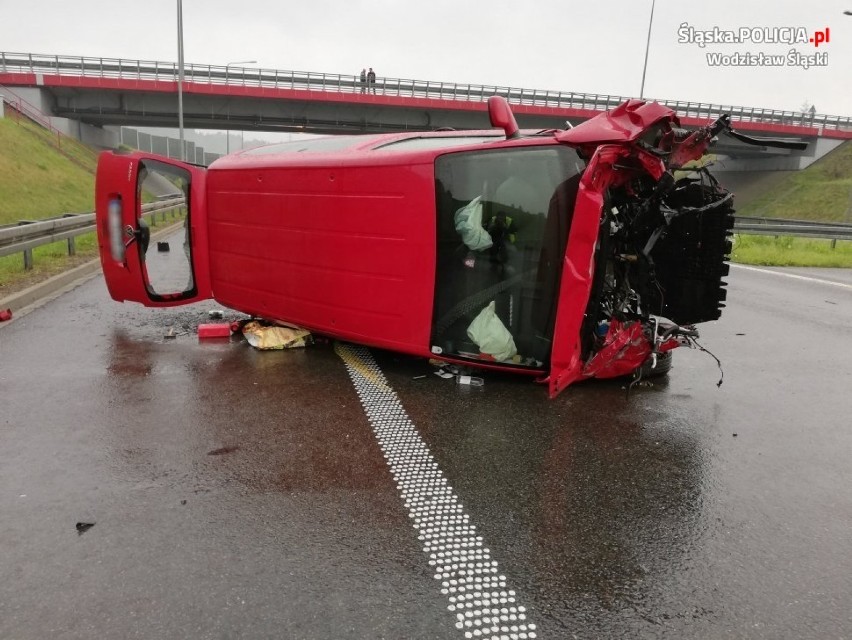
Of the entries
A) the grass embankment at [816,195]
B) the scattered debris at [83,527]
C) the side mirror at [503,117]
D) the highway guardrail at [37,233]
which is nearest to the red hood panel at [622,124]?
the side mirror at [503,117]

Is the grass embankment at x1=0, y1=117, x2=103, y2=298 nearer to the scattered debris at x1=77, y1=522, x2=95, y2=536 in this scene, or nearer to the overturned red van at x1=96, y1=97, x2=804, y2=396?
the overturned red van at x1=96, y1=97, x2=804, y2=396

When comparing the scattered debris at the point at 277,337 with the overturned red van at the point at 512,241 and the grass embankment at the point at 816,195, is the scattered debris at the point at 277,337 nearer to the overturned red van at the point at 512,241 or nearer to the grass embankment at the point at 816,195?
the overturned red van at the point at 512,241

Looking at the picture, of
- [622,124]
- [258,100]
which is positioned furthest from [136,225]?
[258,100]

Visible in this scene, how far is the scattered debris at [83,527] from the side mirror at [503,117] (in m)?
3.44

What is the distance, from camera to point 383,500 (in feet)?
9.79

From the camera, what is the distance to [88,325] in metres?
6.15

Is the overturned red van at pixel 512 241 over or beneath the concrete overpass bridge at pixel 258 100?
beneath

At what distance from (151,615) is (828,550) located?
278 cm

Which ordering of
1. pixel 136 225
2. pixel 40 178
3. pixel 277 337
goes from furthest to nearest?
pixel 40 178 → pixel 136 225 → pixel 277 337

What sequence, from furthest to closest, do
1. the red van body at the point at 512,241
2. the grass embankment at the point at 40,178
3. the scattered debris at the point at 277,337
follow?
the grass embankment at the point at 40,178 → the scattered debris at the point at 277,337 → the red van body at the point at 512,241

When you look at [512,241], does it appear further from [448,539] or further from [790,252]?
[790,252]

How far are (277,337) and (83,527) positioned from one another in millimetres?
3014

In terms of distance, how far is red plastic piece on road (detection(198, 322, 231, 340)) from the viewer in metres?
5.87

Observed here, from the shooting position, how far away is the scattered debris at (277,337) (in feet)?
18.1
